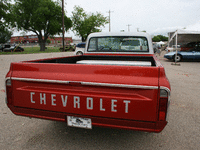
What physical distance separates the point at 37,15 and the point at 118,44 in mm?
30498

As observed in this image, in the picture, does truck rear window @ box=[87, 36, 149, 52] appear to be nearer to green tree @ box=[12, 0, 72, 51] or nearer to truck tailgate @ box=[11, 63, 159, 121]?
truck tailgate @ box=[11, 63, 159, 121]

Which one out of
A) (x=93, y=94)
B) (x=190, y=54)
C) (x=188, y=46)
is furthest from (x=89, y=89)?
(x=188, y=46)

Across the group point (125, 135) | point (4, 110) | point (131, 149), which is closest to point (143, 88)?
point (131, 149)

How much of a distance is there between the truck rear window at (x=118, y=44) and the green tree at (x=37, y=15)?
2971cm

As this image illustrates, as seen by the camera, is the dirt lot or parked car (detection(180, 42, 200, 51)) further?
parked car (detection(180, 42, 200, 51))

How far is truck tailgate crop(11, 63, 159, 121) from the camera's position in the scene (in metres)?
1.86

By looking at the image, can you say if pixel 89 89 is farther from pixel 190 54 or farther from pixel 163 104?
pixel 190 54

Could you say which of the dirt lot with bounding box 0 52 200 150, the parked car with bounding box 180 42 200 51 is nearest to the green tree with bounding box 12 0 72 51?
the parked car with bounding box 180 42 200 51

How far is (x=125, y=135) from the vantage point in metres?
2.77

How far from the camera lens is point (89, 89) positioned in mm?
2002

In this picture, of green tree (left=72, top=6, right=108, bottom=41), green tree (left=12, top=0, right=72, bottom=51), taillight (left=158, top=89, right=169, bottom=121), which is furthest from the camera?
green tree (left=72, top=6, right=108, bottom=41)

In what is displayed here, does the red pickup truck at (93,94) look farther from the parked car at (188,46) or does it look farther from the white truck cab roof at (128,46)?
the parked car at (188,46)

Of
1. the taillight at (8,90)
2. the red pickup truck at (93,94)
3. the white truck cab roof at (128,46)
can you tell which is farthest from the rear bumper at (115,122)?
the white truck cab roof at (128,46)

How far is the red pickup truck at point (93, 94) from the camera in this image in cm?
185
